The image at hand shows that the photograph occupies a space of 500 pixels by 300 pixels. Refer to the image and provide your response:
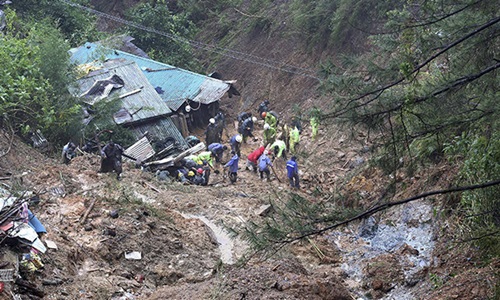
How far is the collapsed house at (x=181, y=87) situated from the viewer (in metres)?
22.9

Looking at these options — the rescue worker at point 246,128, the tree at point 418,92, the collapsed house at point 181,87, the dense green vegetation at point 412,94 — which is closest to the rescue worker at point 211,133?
the rescue worker at point 246,128

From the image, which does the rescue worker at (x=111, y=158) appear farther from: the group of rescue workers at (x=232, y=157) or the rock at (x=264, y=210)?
the rock at (x=264, y=210)

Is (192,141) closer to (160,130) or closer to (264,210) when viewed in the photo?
(160,130)

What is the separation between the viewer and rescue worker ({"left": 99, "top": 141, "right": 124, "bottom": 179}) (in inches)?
563

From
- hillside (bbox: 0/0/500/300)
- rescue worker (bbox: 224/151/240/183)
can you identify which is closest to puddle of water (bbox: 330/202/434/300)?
hillside (bbox: 0/0/500/300)

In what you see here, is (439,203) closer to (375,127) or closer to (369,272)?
(369,272)


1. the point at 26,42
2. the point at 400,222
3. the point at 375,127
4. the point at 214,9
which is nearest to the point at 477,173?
the point at 375,127

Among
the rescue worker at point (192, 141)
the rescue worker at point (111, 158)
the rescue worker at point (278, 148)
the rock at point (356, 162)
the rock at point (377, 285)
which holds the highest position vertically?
the rescue worker at point (111, 158)

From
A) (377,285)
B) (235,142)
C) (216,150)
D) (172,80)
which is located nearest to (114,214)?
(377,285)

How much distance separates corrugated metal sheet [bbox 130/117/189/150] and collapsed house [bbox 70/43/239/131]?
124cm

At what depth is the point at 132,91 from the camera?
841 inches

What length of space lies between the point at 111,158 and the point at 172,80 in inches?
401

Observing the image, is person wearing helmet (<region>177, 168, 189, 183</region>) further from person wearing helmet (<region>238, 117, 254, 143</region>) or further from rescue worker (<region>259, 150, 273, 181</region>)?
person wearing helmet (<region>238, 117, 254, 143</region>)

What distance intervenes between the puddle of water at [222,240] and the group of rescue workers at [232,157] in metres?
2.49
